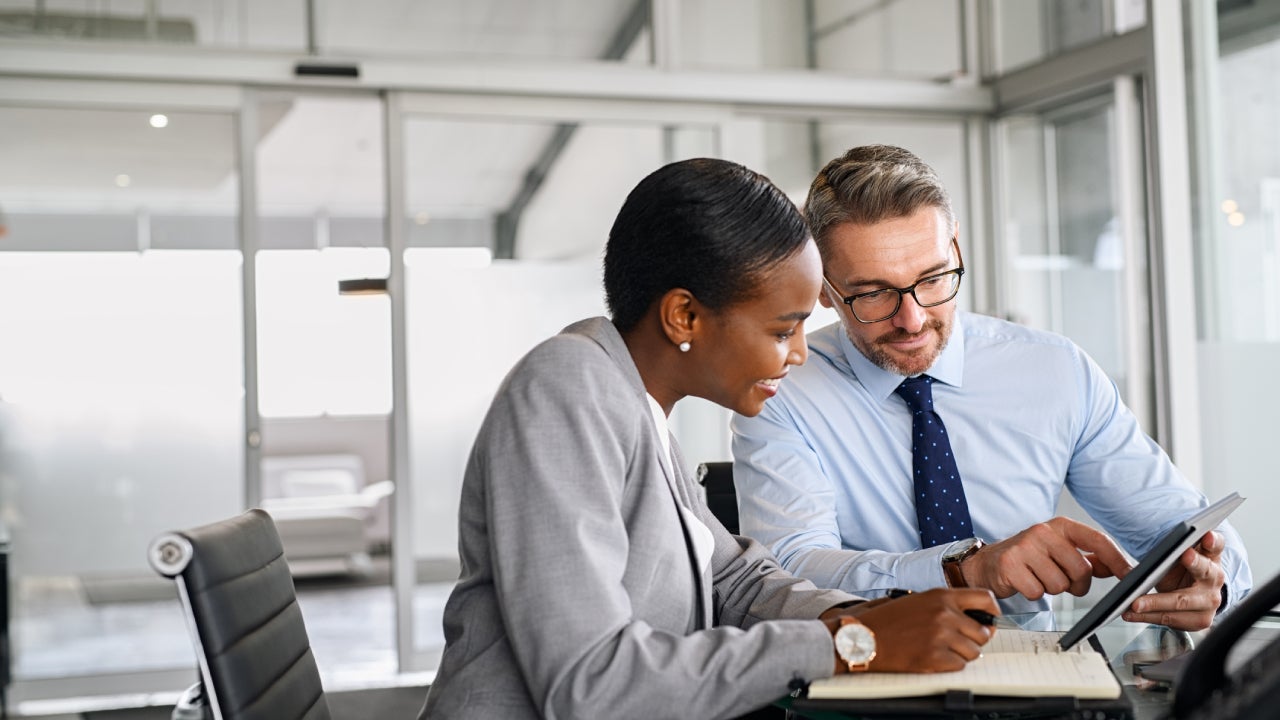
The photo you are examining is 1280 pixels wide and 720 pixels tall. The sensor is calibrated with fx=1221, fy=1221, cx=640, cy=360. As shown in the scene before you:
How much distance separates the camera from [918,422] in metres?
2.05

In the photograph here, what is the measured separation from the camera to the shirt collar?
2.08 metres

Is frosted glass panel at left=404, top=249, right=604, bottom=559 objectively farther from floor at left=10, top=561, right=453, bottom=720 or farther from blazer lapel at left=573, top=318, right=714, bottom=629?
blazer lapel at left=573, top=318, right=714, bottom=629

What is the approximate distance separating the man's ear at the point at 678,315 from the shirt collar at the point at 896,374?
0.82m

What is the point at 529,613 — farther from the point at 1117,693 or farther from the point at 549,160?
the point at 549,160

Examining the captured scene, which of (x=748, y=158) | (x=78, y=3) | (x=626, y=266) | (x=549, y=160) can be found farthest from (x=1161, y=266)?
(x=78, y=3)

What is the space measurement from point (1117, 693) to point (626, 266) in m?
0.65

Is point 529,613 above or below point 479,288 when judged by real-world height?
below

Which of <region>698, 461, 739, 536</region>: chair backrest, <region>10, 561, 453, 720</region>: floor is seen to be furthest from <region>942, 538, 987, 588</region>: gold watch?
<region>10, 561, 453, 720</region>: floor

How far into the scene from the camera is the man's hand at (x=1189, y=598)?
1628mm

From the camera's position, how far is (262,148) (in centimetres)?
540

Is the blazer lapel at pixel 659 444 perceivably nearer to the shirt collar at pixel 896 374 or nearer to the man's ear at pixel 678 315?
the man's ear at pixel 678 315

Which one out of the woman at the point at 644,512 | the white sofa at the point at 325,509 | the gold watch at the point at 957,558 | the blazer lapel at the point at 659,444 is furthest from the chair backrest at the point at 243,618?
the white sofa at the point at 325,509

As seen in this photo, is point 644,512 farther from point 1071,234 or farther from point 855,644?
point 1071,234

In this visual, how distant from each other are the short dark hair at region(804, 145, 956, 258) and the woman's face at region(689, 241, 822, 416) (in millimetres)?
640
